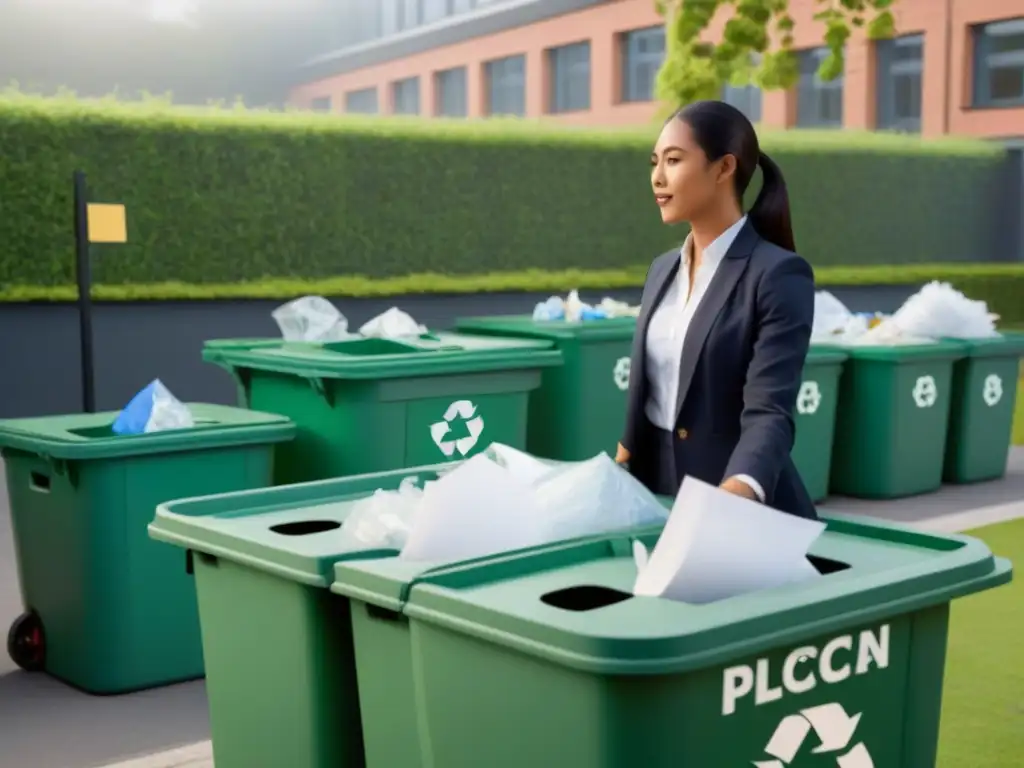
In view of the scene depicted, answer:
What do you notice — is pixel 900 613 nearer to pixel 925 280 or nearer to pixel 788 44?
pixel 788 44

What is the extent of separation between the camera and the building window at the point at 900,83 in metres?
25.2

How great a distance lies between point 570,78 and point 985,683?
2884cm

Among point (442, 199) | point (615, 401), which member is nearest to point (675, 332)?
point (615, 401)

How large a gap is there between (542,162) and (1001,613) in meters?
8.34

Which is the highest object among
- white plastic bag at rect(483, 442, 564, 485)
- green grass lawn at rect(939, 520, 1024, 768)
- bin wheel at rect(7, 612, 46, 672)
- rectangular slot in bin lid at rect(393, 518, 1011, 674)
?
white plastic bag at rect(483, 442, 564, 485)

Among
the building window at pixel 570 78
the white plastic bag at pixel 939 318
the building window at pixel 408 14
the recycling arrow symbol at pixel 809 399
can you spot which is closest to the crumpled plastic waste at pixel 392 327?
the recycling arrow symbol at pixel 809 399

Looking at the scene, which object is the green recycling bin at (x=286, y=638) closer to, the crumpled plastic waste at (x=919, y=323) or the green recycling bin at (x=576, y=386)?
the green recycling bin at (x=576, y=386)

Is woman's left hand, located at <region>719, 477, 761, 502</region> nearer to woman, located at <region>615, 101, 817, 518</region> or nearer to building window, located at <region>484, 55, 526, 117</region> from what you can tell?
woman, located at <region>615, 101, 817, 518</region>

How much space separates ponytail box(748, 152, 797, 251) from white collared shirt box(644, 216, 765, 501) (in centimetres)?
4

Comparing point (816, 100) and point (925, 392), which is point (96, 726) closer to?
point (925, 392)

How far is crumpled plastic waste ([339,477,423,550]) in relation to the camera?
114 inches

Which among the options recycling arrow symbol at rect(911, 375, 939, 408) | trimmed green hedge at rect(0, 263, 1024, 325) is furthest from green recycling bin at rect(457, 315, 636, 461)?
trimmed green hedge at rect(0, 263, 1024, 325)

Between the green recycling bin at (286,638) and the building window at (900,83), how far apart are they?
921 inches

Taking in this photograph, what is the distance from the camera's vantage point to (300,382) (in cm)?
596
